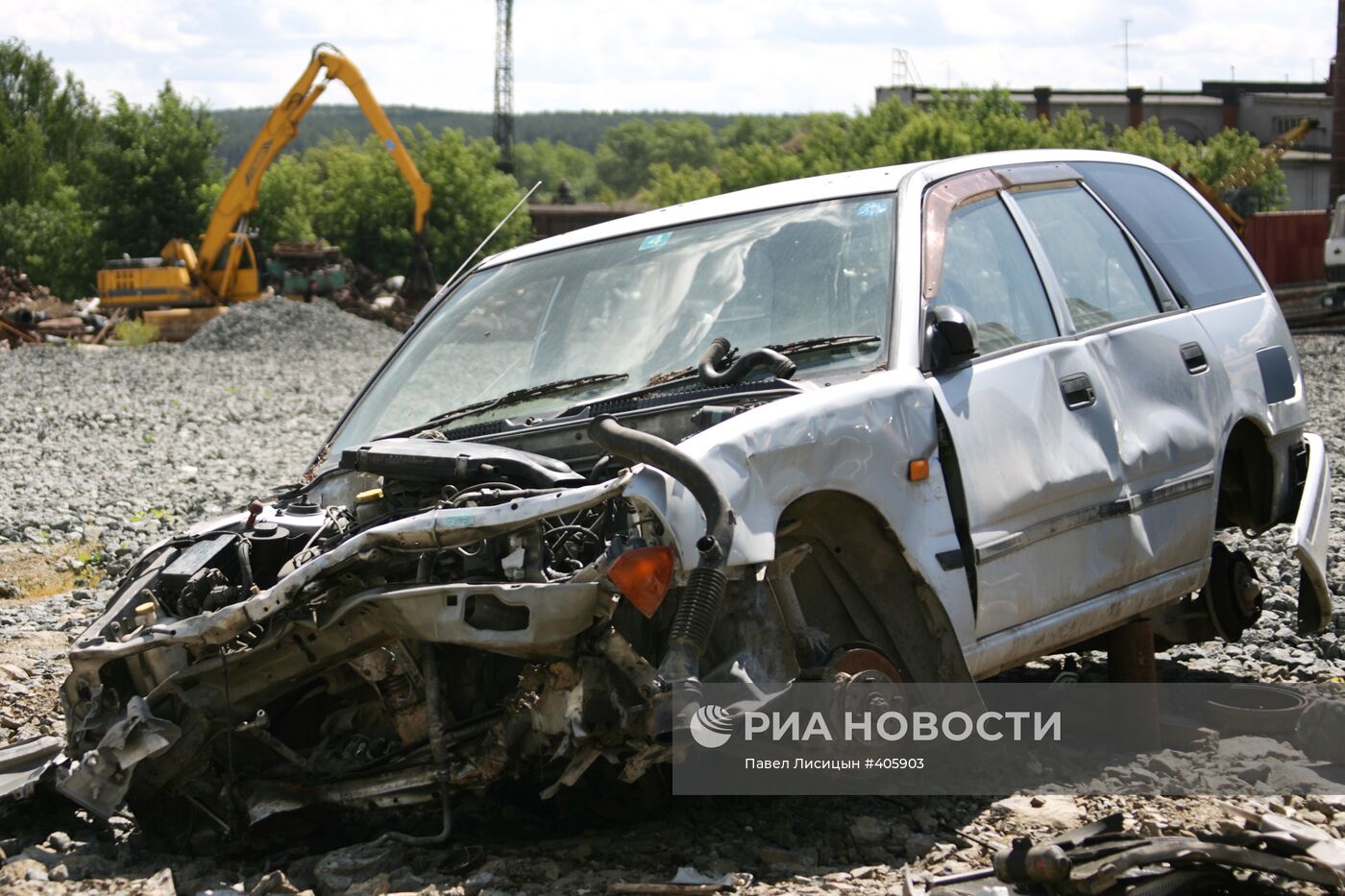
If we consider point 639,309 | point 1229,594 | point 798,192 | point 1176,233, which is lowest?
point 1229,594

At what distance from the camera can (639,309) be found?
525cm

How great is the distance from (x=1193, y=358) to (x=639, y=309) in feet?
6.50

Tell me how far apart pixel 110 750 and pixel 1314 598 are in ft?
13.8

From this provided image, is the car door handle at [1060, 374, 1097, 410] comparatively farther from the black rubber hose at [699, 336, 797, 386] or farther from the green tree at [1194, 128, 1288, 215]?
the green tree at [1194, 128, 1288, 215]

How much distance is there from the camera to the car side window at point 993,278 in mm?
4934

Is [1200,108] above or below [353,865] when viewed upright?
above

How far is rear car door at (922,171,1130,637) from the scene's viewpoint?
14.9 feet

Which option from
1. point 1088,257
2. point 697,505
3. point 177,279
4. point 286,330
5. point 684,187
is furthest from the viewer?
point 684,187

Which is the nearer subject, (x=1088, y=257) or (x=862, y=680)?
(x=862, y=680)

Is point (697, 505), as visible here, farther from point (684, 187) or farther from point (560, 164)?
point (560, 164)

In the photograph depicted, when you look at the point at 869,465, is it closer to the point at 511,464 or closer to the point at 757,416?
the point at 757,416

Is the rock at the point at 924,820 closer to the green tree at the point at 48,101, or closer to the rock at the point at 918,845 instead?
the rock at the point at 918,845

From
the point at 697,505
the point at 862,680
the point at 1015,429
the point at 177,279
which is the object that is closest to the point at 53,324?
the point at 177,279

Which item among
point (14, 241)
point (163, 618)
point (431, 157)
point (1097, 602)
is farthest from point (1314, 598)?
point (14, 241)
